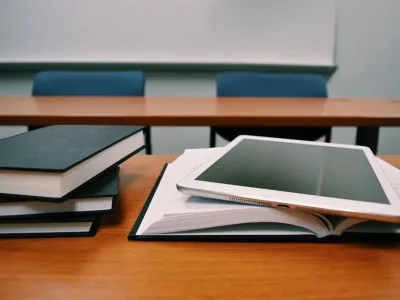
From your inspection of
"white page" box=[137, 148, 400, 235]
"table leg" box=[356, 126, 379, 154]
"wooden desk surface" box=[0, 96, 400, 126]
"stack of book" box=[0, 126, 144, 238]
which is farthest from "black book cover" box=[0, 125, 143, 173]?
"table leg" box=[356, 126, 379, 154]


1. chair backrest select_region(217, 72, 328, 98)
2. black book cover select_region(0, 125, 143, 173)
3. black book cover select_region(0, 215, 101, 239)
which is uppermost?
chair backrest select_region(217, 72, 328, 98)

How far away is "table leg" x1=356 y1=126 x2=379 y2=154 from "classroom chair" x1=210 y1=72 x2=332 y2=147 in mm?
368

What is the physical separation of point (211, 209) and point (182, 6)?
195 cm

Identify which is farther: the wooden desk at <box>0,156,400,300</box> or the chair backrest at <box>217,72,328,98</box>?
the chair backrest at <box>217,72,328,98</box>

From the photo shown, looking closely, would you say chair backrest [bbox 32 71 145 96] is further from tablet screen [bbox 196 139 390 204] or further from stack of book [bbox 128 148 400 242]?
stack of book [bbox 128 148 400 242]

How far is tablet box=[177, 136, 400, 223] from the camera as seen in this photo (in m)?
0.37

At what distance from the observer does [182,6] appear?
82.7 inches

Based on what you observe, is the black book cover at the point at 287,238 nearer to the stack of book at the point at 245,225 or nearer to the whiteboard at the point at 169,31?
the stack of book at the point at 245,225

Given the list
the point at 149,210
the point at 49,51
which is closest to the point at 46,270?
the point at 149,210

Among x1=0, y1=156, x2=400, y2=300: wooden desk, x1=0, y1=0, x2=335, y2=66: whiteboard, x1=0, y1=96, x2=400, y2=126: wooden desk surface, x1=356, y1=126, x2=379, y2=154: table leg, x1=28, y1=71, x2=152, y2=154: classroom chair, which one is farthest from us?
x1=0, y1=0, x2=335, y2=66: whiteboard

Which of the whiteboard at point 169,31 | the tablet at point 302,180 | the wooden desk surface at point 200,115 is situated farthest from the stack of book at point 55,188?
the whiteboard at point 169,31

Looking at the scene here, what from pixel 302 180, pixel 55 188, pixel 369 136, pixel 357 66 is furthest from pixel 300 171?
pixel 357 66

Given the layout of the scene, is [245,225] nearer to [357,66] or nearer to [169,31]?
[169,31]

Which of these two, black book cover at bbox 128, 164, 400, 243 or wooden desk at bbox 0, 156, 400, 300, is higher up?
black book cover at bbox 128, 164, 400, 243
